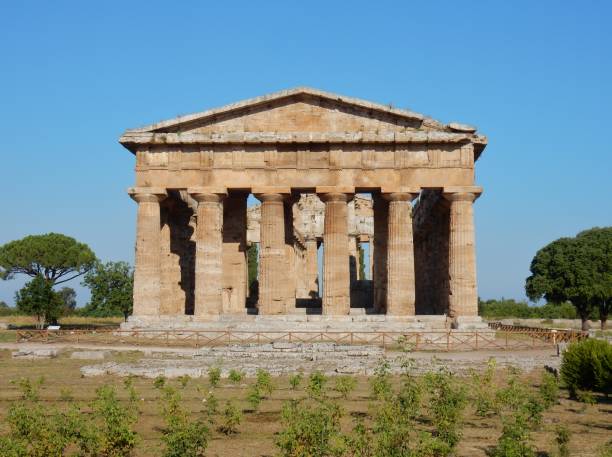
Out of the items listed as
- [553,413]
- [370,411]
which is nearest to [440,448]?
[370,411]

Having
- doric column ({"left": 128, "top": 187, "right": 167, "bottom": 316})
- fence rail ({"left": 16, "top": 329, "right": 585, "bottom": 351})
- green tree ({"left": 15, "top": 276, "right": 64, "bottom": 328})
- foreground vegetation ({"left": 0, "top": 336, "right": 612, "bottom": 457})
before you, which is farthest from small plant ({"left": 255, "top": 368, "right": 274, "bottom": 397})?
green tree ({"left": 15, "top": 276, "right": 64, "bottom": 328})

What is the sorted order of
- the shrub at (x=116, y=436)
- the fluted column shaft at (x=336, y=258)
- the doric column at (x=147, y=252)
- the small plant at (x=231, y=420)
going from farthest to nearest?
the doric column at (x=147, y=252) → the fluted column shaft at (x=336, y=258) → the small plant at (x=231, y=420) → the shrub at (x=116, y=436)

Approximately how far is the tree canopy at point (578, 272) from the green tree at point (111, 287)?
34.3m

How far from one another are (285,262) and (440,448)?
27.1 meters

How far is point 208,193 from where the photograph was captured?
36.2 m

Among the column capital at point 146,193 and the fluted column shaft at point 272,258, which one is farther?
the column capital at point 146,193

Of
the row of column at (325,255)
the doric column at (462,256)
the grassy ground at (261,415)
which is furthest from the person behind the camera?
the row of column at (325,255)

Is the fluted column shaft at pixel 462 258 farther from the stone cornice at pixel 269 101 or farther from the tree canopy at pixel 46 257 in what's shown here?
the tree canopy at pixel 46 257

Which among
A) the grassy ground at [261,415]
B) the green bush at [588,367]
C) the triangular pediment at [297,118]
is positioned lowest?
the grassy ground at [261,415]

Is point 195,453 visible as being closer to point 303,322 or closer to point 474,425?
point 474,425

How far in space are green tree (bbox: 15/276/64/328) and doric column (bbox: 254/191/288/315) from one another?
15844 millimetres

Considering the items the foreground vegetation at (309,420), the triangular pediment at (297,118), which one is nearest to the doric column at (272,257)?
the triangular pediment at (297,118)

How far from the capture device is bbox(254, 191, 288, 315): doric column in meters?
35.7

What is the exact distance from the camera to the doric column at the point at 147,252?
117 feet
